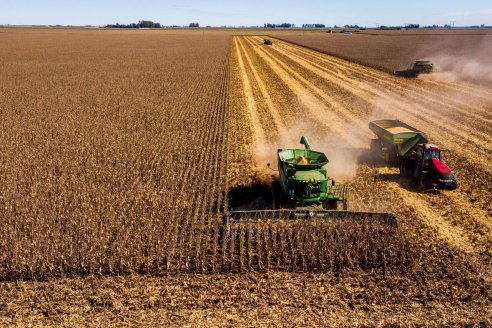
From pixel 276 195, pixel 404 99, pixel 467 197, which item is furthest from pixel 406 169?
pixel 404 99

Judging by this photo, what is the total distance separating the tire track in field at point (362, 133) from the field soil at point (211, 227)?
0.08m

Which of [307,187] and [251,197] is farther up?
[307,187]

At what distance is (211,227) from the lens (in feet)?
36.8

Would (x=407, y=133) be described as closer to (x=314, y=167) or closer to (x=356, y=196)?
(x=356, y=196)

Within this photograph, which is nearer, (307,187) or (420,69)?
(307,187)

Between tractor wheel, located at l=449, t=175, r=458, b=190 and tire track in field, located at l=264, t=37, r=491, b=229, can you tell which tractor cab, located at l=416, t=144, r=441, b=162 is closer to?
tractor wheel, located at l=449, t=175, r=458, b=190

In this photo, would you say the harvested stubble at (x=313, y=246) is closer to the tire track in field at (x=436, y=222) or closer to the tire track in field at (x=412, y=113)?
the tire track in field at (x=436, y=222)

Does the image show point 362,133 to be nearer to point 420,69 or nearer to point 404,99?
point 404,99

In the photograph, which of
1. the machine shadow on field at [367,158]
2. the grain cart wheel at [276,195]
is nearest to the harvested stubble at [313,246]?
the grain cart wheel at [276,195]

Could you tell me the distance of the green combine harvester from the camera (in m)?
10.6

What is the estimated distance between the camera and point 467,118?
24109mm

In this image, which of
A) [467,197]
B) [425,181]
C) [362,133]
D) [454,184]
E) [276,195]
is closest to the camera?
[276,195]

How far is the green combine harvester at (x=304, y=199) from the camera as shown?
10648mm

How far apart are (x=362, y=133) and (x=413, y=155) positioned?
6580mm
